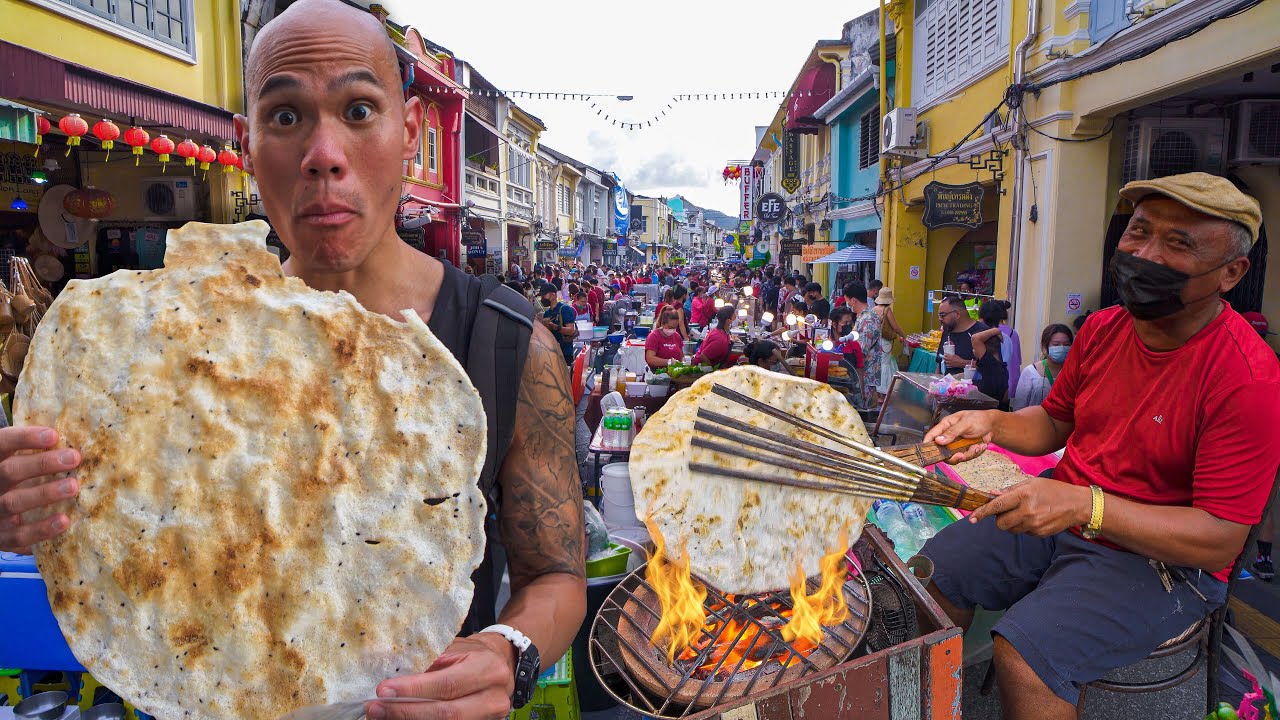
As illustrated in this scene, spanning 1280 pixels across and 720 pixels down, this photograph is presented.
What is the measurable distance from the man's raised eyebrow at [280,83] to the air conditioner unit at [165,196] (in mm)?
12081

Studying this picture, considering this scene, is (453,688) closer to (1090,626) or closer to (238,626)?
(238,626)

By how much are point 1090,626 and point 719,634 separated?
4.21 feet

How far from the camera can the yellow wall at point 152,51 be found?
26.3ft

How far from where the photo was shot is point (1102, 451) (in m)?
2.69

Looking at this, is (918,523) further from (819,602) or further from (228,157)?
(228,157)

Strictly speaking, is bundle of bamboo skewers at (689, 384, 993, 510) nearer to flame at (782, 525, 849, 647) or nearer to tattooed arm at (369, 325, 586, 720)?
flame at (782, 525, 849, 647)

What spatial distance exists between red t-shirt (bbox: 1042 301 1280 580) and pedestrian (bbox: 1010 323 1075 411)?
334cm

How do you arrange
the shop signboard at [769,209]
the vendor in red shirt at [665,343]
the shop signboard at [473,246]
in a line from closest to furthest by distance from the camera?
the vendor in red shirt at [665,343] < the shop signboard at [473,246] < the shop signboard at [769,209]

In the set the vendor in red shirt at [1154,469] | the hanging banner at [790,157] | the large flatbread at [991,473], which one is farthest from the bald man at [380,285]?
the hanging banner at [790,157]

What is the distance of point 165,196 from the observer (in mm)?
11422

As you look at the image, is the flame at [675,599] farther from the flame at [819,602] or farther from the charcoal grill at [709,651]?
the flame at [819,602]

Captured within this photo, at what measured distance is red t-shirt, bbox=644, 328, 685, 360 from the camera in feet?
28.1

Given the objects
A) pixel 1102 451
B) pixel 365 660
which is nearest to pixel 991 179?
pixel 1102 451

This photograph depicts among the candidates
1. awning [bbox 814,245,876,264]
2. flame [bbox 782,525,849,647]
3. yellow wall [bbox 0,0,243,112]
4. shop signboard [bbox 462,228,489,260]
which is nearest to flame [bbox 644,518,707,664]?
flame [bbox 782,525,849,647]
